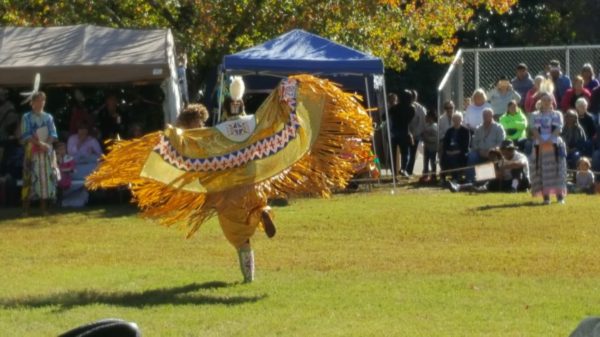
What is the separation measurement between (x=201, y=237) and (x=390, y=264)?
292 centimetres

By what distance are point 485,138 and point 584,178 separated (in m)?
1.61

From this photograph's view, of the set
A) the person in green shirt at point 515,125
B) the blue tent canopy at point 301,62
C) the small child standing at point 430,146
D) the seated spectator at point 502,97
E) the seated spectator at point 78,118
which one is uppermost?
the blue tent canopy at point 301,62

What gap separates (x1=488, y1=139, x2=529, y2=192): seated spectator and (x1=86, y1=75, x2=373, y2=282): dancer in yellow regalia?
8.38 meters

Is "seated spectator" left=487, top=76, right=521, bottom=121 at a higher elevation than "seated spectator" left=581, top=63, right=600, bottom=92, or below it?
below

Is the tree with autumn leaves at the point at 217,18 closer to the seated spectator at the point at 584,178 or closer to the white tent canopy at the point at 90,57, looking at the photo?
the white tent canopy at the point at 90,57

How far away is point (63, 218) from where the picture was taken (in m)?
15.7

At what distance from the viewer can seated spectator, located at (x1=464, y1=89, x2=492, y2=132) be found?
63.8 ft

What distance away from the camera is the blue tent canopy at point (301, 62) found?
1728cm

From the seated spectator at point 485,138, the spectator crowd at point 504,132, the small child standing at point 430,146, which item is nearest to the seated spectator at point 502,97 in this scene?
the spectator crowd at point 504,132

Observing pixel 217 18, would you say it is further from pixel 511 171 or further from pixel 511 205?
pixel 511 205

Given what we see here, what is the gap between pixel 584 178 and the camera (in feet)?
58.7

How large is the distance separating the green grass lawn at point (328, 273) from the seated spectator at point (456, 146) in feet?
9.74

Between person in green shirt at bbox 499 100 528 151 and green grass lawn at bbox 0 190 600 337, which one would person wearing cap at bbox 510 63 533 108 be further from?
green grass lawn at bbox 0 190 600 337

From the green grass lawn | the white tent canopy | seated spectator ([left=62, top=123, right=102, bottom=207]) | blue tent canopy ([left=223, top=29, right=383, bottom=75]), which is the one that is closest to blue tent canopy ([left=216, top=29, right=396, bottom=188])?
blue tent canopy ([left=223, top=29, right=383, bottom=75])
